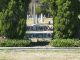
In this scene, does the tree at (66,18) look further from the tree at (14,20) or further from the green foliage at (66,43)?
the tree at (14,20)

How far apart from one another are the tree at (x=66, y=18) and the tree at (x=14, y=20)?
1916mm

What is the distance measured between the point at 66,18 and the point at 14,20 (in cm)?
328

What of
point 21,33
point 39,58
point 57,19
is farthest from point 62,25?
point 39,58

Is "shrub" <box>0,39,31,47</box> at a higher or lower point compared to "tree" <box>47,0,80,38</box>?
lower

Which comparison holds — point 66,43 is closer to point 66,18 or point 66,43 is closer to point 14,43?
point 66,18

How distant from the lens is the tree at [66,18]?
68.3ft

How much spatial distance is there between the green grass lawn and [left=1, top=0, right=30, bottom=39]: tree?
2.03 metres

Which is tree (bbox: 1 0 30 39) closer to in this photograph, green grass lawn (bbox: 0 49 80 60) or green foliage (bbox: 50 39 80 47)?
green grass lawn (bbox: 0 49 80 60)

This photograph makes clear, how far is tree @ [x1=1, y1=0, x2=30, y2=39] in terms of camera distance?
21.1 meters

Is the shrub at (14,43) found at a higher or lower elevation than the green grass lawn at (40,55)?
higher

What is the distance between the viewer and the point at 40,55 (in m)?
18.3

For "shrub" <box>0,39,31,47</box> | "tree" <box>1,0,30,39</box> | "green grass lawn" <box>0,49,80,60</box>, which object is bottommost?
"green grass lawn" <box>0,49,80,60</box>

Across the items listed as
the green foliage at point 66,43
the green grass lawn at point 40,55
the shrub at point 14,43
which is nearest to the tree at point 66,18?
the green foliage at point 66,43

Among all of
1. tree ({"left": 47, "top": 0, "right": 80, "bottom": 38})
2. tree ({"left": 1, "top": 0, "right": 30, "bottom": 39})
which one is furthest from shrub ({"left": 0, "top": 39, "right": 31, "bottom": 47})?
tree ({"left": 47, "top": 0, "right": 80, "bottom": 38})
